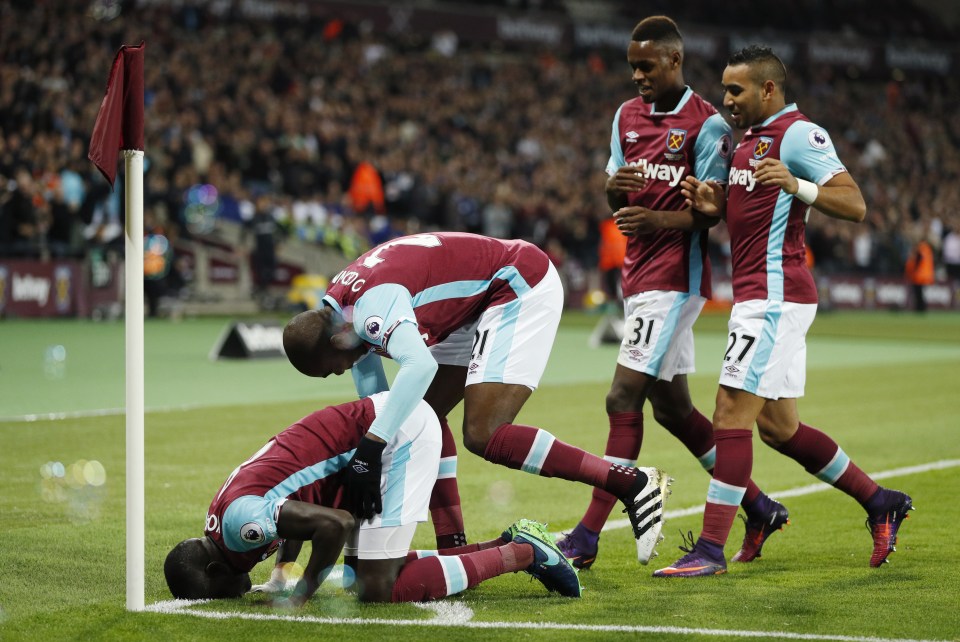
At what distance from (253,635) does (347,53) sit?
30.0 m

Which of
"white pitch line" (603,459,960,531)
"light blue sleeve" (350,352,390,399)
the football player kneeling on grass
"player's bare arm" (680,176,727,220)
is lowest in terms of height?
"white pitch line" (603,459,960,531)

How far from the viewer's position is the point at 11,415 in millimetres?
11000

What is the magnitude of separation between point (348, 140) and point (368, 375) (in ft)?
79.9

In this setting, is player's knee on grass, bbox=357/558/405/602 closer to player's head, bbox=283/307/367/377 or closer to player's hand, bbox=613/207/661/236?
player's head, bbox=283/307/367/377

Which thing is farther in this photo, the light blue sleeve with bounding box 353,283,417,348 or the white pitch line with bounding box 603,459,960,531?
the white pitch line with bounding box 603,459,960,531

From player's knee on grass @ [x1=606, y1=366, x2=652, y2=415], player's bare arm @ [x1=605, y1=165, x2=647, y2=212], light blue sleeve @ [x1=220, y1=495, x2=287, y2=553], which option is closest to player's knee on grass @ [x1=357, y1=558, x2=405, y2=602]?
light blue sleeve @ [x1=220, y1=495, x2=287, y2=553]

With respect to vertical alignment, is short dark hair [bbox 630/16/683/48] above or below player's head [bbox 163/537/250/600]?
above

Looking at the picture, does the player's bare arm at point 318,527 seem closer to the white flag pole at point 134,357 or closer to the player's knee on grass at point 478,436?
the white flag pole at point 134,357

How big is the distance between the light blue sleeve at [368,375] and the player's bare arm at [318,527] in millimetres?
814

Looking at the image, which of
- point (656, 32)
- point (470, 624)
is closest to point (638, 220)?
point (656, 32)

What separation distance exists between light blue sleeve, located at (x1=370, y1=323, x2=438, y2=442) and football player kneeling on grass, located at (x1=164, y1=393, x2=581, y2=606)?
0.12 meters

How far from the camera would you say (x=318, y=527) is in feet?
16.0

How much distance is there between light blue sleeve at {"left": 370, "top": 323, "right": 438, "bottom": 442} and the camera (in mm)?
4875

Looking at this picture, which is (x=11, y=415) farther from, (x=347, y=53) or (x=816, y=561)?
(x=347, y=53)
